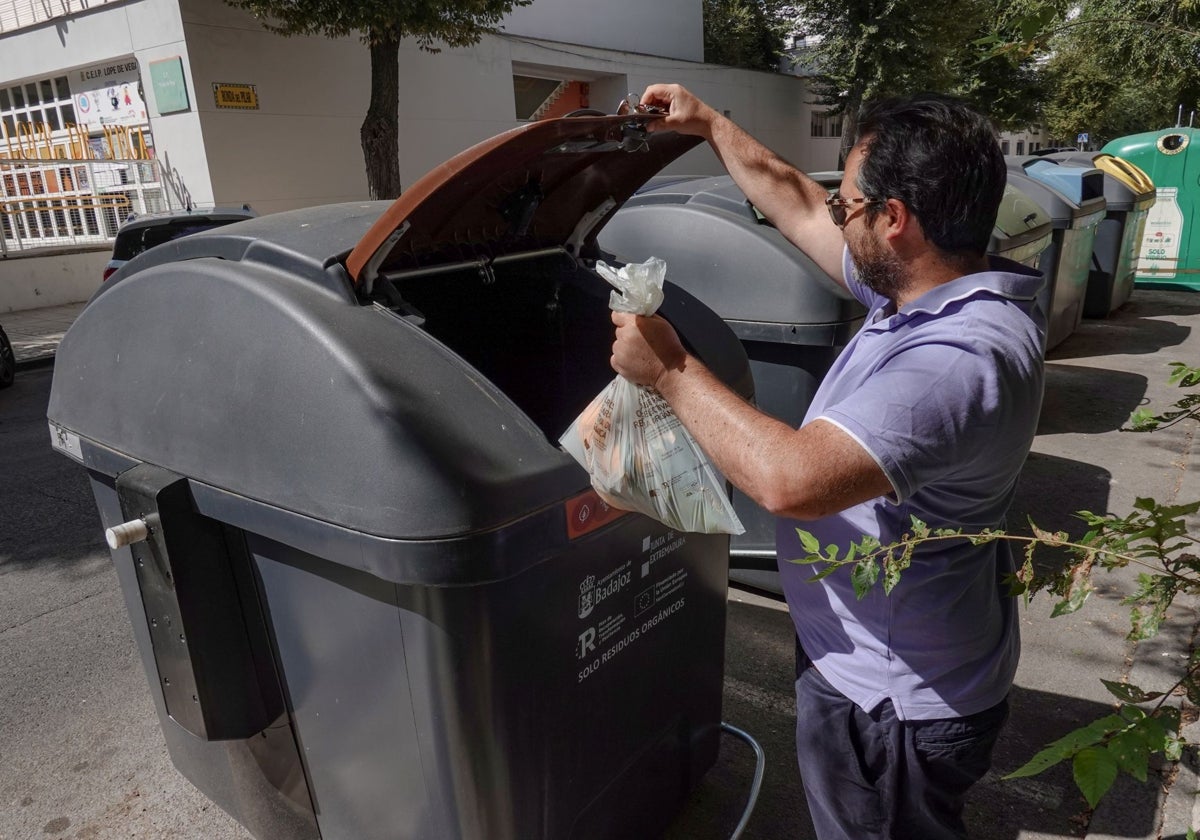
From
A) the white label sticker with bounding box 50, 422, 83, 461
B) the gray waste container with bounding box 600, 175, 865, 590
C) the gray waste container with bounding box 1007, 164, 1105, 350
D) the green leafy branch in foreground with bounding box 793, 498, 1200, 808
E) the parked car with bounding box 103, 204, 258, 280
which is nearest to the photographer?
the green leafy branch in foreground with bounding box 793, 498, 1200, 808

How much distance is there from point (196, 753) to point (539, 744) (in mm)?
986

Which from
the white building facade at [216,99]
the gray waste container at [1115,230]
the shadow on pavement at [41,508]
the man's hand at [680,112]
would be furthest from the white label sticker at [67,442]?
the white building facade at [216,99]

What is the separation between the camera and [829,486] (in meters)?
1.23

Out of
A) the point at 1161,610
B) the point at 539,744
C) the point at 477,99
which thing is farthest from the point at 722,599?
the point at 477,99

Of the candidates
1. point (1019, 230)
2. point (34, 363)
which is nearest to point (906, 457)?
point (1019, 230)

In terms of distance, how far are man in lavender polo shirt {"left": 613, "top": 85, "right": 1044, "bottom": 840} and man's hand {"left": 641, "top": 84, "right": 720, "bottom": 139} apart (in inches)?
19.2

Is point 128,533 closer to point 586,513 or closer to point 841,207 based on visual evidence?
point 586,513

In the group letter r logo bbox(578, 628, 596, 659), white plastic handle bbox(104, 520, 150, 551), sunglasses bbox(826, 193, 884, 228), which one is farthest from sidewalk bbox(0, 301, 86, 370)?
sunglasses bbox(826, 193, 884, 228)

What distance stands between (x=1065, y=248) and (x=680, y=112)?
5908 millimetres

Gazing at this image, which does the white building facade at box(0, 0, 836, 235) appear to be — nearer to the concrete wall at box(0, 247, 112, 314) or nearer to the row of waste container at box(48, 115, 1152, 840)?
the concrete wall at box(0, 247, 112, 314)

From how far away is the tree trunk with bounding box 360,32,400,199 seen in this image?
10242 millimetres

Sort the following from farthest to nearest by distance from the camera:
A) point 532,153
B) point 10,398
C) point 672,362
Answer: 1. point 10,398
2. point 532,153
3. point 672,362

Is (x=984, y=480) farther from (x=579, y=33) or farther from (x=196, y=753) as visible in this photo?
(x=579, y=33)

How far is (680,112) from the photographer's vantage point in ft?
6.48
